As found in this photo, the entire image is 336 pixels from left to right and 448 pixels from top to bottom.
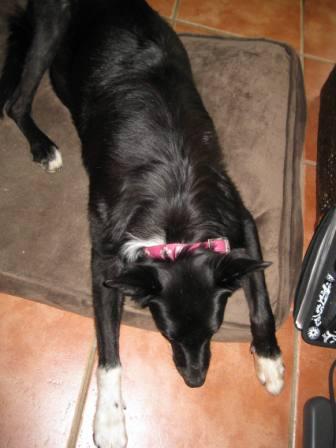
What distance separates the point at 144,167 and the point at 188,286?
0.60 metres

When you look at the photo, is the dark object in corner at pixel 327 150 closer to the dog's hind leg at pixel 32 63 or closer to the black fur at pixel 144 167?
the black fur at pixel 144 167

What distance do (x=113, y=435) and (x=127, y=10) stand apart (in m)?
2.11

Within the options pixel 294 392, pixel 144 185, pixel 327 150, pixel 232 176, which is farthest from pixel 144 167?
pixel 294 392

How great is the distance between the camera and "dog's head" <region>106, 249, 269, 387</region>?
135 cm

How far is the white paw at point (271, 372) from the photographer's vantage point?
6.13 feet

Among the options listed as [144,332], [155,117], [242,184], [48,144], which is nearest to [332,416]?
[144,332]

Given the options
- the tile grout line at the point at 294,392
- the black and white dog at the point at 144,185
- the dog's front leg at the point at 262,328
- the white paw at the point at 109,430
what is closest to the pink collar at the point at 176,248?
the black and white dog at the point at 144,185

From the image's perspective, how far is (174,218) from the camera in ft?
5.14

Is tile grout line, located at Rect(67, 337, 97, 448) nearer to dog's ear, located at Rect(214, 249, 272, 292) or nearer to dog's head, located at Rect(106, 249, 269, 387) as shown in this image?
dog's head, located at Rect(106, 249, 269, 387)

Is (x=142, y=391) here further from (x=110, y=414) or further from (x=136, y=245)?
(x=136, y=245)

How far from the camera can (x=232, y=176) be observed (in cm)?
225

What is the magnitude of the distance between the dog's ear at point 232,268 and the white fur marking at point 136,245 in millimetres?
263

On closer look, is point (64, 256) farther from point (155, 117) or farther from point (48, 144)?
point (155, 117)

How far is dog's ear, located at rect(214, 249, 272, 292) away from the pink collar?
0.08 m
